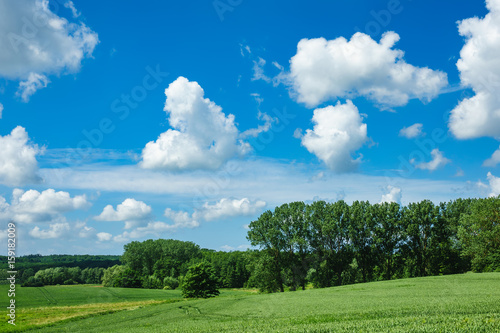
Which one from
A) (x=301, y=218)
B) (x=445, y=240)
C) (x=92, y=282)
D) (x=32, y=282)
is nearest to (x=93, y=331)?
(x=301, y=218)

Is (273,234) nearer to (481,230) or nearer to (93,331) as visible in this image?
(481,230)

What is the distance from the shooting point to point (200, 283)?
7075 centimetres

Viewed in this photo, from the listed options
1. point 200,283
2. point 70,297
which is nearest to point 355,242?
point 200,283

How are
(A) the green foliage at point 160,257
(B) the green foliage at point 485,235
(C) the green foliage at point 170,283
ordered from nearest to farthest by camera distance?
1. (B) the green foliage at point 485,235
2. (C) the green foliage at point 170,283
3. (A) the green foliage at point 160,257

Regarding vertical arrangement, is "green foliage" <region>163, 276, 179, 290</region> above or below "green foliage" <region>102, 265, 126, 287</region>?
below

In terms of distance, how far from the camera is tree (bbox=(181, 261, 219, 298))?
70.2 m

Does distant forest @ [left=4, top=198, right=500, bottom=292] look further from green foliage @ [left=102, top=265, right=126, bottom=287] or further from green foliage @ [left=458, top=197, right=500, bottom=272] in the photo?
green foliage @ [left=102, top=265, right=126, bottom=287]

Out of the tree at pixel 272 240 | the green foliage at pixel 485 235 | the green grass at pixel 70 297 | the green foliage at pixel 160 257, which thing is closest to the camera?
the green foliage at pixel 485 235

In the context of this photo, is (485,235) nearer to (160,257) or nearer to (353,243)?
(353,243)

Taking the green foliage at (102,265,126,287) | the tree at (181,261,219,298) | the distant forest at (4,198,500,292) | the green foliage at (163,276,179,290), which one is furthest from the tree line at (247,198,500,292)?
the green foliage at (102,265,126,287)

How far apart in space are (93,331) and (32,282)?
102 metres

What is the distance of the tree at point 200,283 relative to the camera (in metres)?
70.2

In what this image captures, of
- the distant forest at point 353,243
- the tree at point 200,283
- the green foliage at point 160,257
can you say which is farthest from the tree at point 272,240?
the green foliage at point 160,257

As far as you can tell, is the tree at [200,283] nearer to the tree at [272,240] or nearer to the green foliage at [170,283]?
the tree at [272,240]
